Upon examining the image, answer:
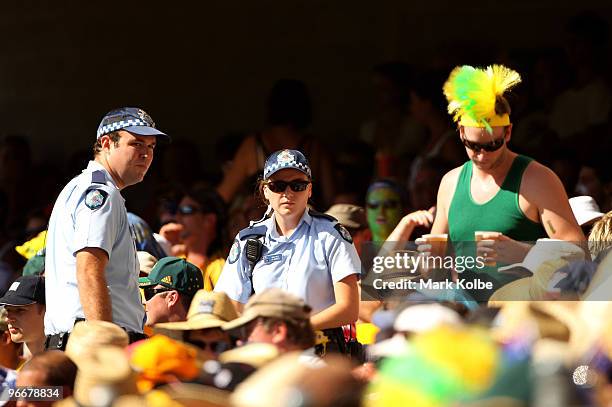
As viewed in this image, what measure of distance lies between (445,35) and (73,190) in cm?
492

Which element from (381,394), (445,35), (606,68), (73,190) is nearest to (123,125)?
(73,190)

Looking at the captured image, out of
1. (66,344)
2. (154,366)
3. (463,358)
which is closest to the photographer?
(463,358)

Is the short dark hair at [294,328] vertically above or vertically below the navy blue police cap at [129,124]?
below

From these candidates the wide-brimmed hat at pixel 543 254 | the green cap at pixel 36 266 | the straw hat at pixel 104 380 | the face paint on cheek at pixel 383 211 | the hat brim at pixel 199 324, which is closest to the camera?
the straw hat at pixel 104 380

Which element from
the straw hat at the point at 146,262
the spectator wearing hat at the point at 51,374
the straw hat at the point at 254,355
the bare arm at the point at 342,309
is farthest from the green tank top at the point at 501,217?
the spectator wearing hat at the point at 51,374

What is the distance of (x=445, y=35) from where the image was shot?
33.3ft

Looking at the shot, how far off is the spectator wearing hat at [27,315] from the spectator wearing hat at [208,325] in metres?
0.98

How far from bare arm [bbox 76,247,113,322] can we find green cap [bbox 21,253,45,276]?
144 cm

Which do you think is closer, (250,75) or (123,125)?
(123,125)

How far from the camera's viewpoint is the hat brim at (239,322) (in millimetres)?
4852

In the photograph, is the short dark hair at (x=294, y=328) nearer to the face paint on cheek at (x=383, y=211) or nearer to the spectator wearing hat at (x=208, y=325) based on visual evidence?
the spectator wearing hat at (x=208, y=325)

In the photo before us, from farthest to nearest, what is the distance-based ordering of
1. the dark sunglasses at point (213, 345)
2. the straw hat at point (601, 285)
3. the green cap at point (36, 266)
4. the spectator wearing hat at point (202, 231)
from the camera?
the spectator wearing hat at point (202, 231) < the green cap at point (36, 266) < the dark sunglasses at point (213, 345) < the straw hat at point (601, 285)

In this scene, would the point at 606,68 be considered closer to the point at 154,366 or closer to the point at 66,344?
the point at 66,344

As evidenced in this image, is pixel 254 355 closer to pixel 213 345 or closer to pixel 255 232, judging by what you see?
pixel 213 345
